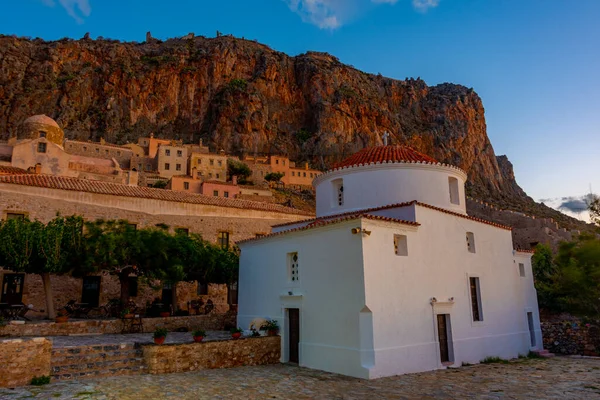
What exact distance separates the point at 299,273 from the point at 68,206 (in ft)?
50.8

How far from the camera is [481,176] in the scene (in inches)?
4203

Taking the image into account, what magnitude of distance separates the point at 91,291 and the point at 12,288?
12.0 feet

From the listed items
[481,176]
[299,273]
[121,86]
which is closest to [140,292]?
[299,273]

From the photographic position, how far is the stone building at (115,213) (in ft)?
69.3

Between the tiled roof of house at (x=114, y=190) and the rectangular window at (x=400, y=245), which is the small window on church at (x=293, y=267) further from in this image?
the tiled roof of house at (x=114, y=190)

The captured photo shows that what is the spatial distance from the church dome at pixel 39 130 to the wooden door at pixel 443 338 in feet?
158

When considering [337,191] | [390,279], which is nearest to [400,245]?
[390,279]

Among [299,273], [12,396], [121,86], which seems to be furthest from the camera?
[121,86]

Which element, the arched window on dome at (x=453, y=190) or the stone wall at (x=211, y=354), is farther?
the arched window on dome at (x=453, y=190)

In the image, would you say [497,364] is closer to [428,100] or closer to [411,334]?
[411,334]

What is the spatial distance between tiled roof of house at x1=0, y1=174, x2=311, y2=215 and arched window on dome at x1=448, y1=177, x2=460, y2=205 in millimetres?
13749

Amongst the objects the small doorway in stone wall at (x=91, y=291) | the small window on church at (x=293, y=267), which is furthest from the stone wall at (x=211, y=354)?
the small doorway in stone wall at (x=91, y=291)

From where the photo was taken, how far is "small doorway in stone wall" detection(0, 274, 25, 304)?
20.8 metres

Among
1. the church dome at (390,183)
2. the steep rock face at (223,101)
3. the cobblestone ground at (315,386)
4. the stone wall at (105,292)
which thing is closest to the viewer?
the cobblestone ground at (315,386)
